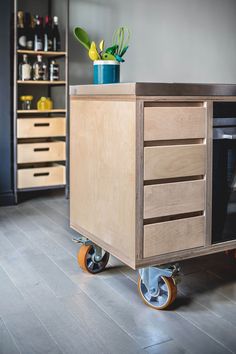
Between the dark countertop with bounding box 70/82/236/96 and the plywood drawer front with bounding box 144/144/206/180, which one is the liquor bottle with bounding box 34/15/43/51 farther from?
the plywood drawer front with bounding box 144/144/206/180

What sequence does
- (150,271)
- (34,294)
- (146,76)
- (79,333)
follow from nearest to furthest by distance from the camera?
(79,333) → (150,271) → (34,294) → (146,76)

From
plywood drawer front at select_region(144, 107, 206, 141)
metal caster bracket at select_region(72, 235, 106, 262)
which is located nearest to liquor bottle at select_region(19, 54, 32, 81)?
metal caster bracket at select_region(72, 235, 106, 262)

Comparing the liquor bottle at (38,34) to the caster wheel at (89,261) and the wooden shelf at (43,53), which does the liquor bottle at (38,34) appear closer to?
the wooden shelf at (43,53)

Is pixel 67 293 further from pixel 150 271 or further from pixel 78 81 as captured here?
pixel 78 81

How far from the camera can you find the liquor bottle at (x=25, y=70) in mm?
3549

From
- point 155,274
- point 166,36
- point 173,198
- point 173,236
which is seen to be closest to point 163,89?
point 173,198

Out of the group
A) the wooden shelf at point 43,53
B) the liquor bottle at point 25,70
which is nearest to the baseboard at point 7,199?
the liquor bottle at point 25,70

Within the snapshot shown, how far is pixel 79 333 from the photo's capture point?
158 centimetres

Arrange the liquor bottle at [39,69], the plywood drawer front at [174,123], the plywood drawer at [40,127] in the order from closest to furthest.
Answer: the plywood drawer front at [174,123], the plywood drawer at [40,127], the liquor bottle at [39,69]

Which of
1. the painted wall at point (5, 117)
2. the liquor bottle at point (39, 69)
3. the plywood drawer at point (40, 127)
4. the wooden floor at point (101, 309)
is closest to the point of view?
the wooden floor at point (101, 309)

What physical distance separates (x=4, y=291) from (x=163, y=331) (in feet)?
2.34

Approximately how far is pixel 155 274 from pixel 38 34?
8.14 ft

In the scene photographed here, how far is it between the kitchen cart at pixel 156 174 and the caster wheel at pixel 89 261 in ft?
0.70

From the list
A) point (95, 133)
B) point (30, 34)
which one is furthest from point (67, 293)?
point (30, 34)
